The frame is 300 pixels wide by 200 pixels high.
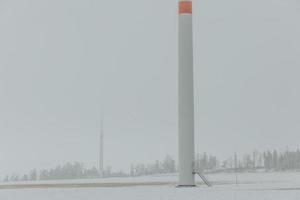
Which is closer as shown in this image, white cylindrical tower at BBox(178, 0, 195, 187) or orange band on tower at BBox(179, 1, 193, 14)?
white cylindrical tower at BBox(178, 0, 195, 187)

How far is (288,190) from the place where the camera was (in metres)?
66.6

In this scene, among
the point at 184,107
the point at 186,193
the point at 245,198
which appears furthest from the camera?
the point at 184,107

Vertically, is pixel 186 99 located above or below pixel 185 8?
below

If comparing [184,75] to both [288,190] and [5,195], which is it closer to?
[288,190]

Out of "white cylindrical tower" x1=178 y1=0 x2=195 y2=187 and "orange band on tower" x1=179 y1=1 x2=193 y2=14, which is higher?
"orange band on tower" x1=179 y1=1 x2=193 y2=14

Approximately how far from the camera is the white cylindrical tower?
249ft

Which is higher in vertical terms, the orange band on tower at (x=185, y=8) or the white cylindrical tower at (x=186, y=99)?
the orange band on tower at (x=185, y=8)

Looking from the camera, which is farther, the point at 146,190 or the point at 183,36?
the point at 183,36

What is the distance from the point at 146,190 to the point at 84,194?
6153 mm

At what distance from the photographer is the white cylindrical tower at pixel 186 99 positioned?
76.0 meters

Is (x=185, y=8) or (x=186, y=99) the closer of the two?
(x=186, y=99)

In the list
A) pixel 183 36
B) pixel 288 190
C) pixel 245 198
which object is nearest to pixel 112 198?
pixel 245 198

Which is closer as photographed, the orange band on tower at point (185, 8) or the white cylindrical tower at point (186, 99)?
the white cylindrical tower at point (186, 99)

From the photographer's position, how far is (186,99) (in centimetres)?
7581
